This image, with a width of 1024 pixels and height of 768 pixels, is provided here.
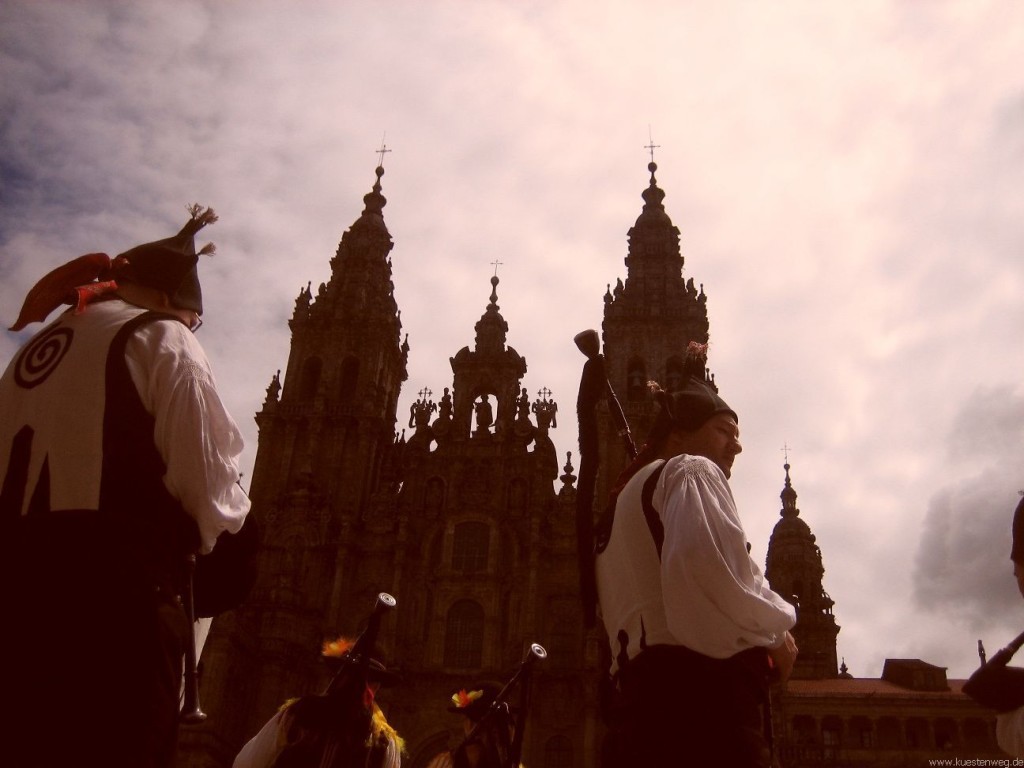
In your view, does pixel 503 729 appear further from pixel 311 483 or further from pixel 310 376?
pixel 310 376

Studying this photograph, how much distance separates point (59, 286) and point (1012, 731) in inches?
194

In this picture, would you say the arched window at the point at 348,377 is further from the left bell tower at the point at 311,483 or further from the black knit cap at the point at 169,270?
the black knit cap at the point at 169,270

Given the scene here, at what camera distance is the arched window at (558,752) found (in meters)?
28.8

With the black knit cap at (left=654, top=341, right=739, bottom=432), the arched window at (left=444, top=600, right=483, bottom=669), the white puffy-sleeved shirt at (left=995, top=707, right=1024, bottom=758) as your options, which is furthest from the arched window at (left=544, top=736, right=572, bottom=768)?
the black knit cap at (left=654, top=341, right=739, bottom=432)

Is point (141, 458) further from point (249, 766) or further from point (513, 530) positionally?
point (513, 530)

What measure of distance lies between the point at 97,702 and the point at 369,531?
31.0 m

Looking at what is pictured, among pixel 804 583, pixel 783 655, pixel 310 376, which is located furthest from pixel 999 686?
pixel 804 583

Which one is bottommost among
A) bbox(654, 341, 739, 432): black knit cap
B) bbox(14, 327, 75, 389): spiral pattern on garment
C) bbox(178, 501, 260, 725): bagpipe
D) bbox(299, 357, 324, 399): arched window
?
bbox(178, 501, 260, 725): bagpipe

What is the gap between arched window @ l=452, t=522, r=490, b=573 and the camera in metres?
32.5

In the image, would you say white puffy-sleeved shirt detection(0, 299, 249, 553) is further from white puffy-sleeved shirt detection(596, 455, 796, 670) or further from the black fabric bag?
white puffy-sleeved shirt detection(596, 455, 796, 670)

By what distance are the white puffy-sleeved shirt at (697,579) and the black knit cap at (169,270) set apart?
2.16m

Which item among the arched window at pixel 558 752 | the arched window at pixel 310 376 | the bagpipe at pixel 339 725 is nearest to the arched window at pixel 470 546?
the arched window at pixel 558 752

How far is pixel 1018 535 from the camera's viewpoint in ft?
15.4

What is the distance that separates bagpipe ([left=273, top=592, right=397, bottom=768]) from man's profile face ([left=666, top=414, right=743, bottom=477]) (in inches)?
129
